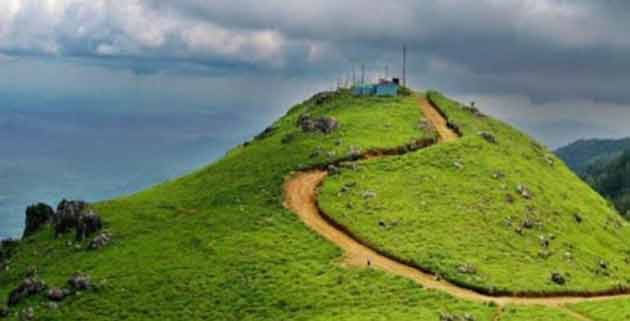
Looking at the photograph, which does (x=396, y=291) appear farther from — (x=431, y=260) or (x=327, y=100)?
(x=327, y=100)

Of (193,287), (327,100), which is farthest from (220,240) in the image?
(327,100)

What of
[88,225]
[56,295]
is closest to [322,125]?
[88,225]

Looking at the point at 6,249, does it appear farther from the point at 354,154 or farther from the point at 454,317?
the point at 454,317

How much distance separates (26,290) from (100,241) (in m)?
13.2

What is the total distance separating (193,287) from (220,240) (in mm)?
9916

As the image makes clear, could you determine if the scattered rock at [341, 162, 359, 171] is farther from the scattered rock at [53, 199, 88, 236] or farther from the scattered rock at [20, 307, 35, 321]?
the scattered rock at [20, 307, 35, 321]

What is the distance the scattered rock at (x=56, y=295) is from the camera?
284 feet

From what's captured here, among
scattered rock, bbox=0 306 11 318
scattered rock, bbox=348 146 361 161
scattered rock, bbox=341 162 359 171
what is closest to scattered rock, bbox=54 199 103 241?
scattered rock, bbox=0 306 11 318

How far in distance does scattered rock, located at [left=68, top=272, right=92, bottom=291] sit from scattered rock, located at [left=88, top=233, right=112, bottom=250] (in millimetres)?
10417

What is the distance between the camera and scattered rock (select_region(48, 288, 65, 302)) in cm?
8644

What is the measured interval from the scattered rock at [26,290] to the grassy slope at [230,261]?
2025 millimetres

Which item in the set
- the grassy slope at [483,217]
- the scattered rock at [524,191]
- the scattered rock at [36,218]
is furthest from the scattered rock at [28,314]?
the scattered rock at [524,191]

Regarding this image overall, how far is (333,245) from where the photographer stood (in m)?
89.2

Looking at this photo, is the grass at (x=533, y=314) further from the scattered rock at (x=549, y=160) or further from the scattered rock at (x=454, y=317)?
the scattered rock at (x=549, y=160)
